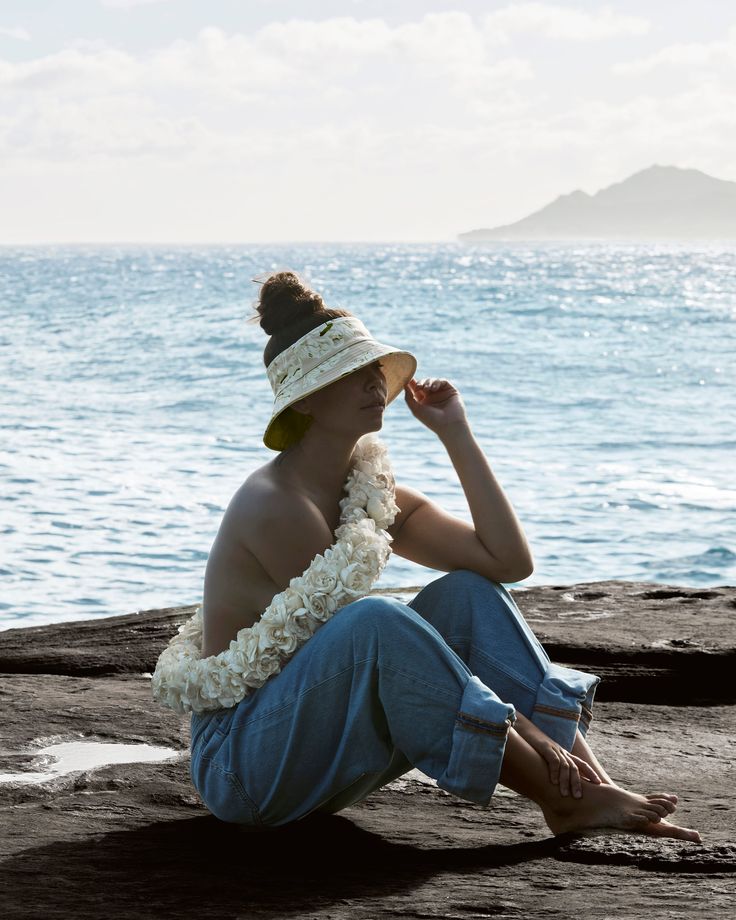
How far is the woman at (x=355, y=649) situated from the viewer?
2531mm

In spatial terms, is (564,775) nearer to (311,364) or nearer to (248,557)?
(248,557)

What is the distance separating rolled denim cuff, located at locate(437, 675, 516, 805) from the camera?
2.49m

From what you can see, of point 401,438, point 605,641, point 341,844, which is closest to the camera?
point 341,844

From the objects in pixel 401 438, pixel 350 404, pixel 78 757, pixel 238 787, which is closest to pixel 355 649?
pixel 238 787

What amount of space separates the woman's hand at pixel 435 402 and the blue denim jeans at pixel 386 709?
1.36 ft

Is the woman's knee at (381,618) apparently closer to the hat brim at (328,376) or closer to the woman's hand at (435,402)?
the hat brim at (328,376)

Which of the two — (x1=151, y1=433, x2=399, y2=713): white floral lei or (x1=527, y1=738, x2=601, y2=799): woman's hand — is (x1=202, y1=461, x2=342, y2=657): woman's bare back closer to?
(x1=151, y1=433, x2=399, y2=713): white floral lei

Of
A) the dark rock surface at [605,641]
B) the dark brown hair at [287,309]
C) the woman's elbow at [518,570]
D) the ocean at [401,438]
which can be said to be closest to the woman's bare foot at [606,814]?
the woman's elbow at [518,570]

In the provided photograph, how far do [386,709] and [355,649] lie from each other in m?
0.14

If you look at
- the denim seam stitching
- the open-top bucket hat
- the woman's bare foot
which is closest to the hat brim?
the open-top bucket hat

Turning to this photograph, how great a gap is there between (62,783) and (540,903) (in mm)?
1400

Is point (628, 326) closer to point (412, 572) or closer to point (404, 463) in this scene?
point (404, 463)

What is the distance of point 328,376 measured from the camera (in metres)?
2.74

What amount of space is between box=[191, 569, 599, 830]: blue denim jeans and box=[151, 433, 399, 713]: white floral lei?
0.04m
